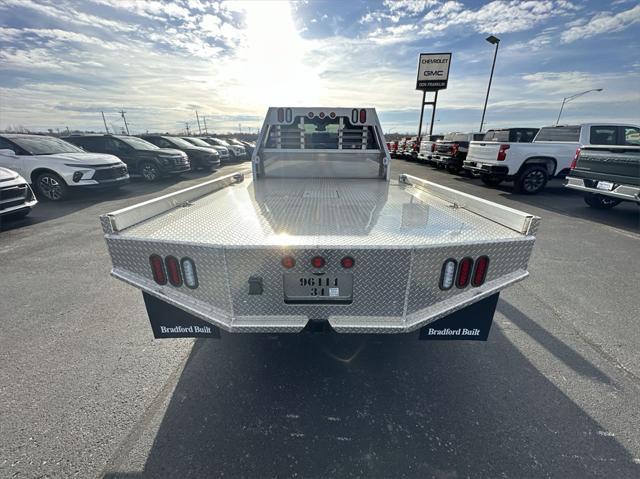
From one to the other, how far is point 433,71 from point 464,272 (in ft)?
109

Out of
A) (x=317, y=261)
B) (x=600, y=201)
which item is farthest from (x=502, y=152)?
(x=317, y=261)

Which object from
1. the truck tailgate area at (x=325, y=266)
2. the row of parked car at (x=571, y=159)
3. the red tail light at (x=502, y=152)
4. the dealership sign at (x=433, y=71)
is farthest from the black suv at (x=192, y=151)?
the dealership sign at (x=433, y=71)

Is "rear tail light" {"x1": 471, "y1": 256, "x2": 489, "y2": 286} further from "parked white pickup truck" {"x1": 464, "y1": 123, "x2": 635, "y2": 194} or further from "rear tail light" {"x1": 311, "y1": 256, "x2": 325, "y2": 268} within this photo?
"parked white pickup truck" {"x1": 464, "y1": 123, "x2": 635, "y2": 194}

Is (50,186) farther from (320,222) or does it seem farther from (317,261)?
(317,261)

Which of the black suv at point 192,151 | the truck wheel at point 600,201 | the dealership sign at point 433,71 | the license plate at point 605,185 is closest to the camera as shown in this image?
the license plate at point 605,185

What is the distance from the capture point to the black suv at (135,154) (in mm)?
11102

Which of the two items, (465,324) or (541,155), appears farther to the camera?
(541,155)

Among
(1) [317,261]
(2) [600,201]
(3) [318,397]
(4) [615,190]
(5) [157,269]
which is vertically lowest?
(3) [318,397]

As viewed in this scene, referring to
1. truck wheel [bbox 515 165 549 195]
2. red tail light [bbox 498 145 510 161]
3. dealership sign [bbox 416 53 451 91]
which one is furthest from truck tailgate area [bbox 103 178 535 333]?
dealership sign [bbox 416 53 451 91]

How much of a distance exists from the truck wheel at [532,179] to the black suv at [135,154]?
502 inches

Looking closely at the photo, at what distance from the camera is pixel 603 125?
8680 millimetres

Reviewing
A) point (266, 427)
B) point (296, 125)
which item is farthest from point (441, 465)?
point (296, 125)

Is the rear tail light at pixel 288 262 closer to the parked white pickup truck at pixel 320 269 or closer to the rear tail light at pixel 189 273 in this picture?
the parked white pickup truck at pixel 320 269

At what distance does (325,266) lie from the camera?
68.8 inches
